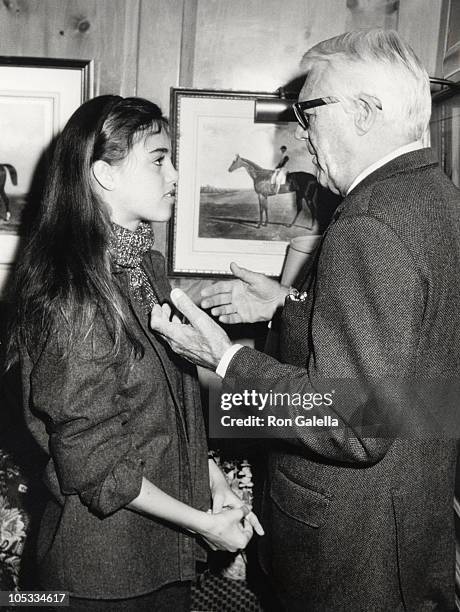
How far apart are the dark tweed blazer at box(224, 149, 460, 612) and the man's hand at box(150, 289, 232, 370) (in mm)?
59

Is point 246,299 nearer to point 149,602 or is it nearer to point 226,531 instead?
point 226,531

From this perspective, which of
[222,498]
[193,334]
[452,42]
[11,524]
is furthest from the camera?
[11,524]

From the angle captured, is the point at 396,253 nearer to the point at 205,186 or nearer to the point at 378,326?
the point at 378,326

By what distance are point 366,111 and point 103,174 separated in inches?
23.3

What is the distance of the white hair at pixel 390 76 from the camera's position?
117 cm

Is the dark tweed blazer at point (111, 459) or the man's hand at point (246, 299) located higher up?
the man's hand at point (246, 299)

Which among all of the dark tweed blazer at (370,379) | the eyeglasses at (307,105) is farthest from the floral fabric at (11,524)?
the eyeglasses at (307,105)

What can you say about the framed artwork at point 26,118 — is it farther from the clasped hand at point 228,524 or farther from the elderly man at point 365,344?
the clasped hand at point 228,524

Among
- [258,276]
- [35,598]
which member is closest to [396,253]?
[258,276]

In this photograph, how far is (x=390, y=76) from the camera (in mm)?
1173

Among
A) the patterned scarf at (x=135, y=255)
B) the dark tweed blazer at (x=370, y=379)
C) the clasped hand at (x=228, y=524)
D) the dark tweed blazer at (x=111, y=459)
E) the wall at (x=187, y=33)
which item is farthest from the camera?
the wall at (x=187, y=33)

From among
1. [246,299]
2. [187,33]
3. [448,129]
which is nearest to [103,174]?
[246,299]

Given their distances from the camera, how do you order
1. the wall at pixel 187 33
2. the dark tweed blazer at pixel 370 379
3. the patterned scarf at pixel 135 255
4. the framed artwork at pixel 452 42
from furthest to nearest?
the wall at pixel 187 33
the framed artwork at pixel 452 42
the patterned scarf at pixel 135 255
the dark tweed blazer at pixel 370 379

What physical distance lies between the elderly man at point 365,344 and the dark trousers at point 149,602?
0.76 feet
